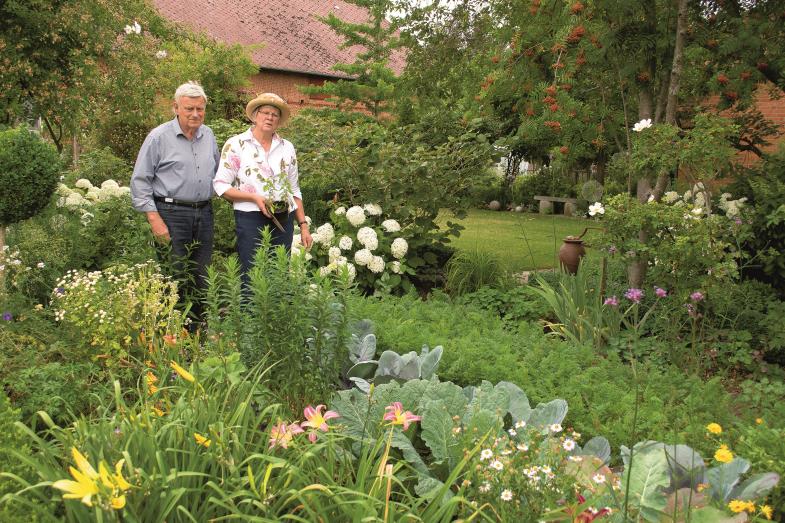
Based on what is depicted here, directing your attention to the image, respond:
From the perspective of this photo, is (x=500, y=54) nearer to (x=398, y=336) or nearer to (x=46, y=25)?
(x=398, y=336)

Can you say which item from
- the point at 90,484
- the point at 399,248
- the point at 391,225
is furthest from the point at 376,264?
the point at 90,484

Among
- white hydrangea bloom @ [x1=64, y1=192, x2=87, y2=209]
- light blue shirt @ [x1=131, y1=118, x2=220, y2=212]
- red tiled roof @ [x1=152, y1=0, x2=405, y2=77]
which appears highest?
red tiled roof @ [x1=152, y1=0, x2=405, y2=77]

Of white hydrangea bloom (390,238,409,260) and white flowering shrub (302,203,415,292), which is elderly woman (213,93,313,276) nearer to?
white flowering shrub (302,203,415,292)

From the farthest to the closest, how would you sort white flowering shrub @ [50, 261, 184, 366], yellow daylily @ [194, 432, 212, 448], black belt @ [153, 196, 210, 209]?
black belt @ [153, 196, 210, 209] → white flowering shrub @ [50, 261, 184, 366] → yellow daylily @ [194, 432, 212, 448]

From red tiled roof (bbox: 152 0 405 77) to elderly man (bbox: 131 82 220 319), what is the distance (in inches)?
778

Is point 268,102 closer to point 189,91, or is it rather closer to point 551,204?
point 189,91

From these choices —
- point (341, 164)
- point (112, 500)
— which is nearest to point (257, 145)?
point (341, 164)

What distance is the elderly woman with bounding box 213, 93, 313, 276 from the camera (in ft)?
14.7

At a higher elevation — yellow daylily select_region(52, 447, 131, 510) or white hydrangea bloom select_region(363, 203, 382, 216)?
white hydrangea bloom select_region(363, 203, 382, 216)

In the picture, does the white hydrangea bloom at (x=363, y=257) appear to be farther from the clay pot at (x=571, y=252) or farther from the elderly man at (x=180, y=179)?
the clay pot at (x=571, y=252)

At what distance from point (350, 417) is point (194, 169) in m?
2.46

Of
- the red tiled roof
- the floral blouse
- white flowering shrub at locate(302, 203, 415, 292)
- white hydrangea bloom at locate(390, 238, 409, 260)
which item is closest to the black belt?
the floral blouse

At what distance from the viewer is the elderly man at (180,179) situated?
4.39 meters

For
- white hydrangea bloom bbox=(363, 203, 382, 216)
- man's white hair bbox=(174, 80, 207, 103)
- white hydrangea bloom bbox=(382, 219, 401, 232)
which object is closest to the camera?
man's white hair bbox=(174, 80, 207, 103)
